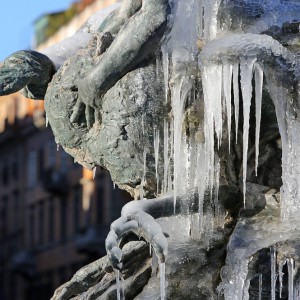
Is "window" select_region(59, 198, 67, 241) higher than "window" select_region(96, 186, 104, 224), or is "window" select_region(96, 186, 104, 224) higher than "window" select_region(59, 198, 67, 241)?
"window" select_region(96, 186, 104, 224)

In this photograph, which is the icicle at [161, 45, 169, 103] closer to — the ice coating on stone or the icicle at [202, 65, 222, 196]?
the icicle at [202, 65, 222, 196]

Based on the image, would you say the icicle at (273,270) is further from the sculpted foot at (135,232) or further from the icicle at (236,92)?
the icicle at (236,92)

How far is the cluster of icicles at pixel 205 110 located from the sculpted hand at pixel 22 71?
0.79 m

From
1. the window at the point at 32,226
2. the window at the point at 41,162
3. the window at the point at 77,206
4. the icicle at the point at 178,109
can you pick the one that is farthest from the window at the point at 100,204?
the icicle at the point at 178,109

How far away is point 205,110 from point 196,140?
201 mm

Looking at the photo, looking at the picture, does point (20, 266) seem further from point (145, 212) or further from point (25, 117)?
point (145, 212)

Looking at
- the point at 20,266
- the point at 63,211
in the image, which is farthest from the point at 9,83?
the point at 20,266

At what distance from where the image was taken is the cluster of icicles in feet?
19.7

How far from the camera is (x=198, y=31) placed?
6.26 meters

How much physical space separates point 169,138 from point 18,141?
5021 centimetres

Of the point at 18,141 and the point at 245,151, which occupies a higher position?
the point at 245,151

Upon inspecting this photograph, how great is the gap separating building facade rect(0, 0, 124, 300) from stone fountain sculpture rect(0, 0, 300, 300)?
36406 millimetres

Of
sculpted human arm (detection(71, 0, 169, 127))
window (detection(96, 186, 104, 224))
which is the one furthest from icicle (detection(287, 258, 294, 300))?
window (detection(96, 186, 104, 224))

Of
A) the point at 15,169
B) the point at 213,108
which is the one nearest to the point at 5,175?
the point at 15,169
